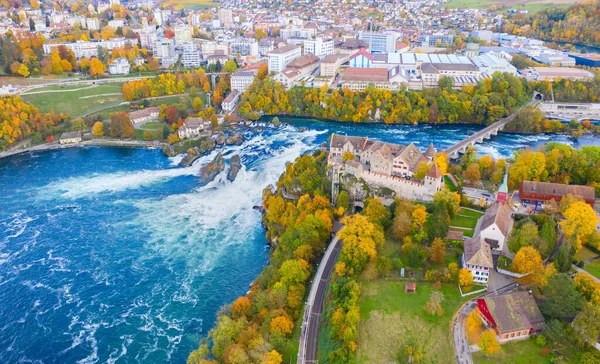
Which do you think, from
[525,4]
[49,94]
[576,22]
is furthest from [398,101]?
[525,4]

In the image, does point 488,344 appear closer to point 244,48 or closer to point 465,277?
point 465,277

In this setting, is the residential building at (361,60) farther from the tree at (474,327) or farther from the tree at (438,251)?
the tree at (474,327)

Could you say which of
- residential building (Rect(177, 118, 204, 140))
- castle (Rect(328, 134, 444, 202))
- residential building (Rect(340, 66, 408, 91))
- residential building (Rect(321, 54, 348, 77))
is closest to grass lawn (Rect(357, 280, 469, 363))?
castle (Rect(328, 134, 444, 202))

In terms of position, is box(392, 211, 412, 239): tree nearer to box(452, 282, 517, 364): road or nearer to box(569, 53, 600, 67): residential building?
box(452, 282, 517, 364): road

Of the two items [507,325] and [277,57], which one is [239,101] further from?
[507,325]

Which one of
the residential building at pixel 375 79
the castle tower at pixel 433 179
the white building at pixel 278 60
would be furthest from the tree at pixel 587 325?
the white building at pixel 278 60
